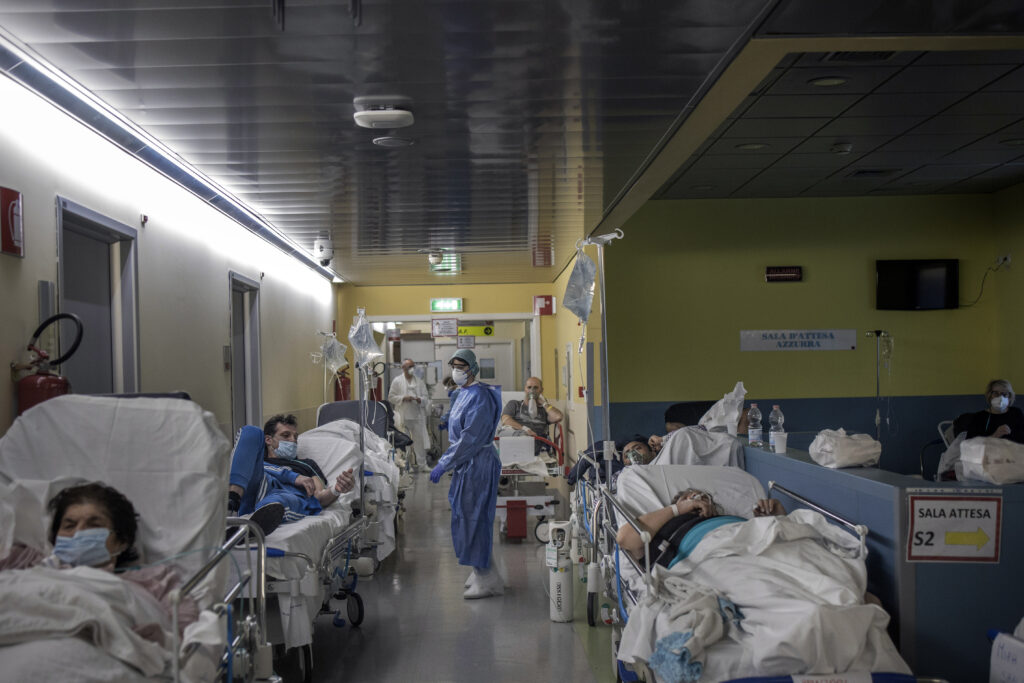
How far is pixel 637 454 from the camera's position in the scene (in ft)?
20.3

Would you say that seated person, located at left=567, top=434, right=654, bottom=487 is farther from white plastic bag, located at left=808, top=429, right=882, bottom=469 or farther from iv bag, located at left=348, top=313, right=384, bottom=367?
white plastic bag, located at left=808, top=429, right=882, bottom=469

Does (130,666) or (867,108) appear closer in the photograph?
(130,666)

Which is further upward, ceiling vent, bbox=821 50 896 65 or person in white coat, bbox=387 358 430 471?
ceiling vent, bbox=821 50 896 65

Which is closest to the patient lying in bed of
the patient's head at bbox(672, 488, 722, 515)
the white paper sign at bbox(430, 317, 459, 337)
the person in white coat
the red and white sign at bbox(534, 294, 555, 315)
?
the patient's head at bbox(672, 488, 722, 515)

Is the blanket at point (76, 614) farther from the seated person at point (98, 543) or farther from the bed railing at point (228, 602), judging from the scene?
the seated person at point (98, 543)

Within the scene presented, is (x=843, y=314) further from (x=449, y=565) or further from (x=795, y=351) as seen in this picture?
(x=449, y=565)

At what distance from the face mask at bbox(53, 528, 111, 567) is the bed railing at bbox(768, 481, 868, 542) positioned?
274 cm

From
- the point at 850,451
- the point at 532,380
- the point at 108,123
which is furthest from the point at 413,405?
the point at 850,451

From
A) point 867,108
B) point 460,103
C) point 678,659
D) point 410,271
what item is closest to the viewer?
point 678,659

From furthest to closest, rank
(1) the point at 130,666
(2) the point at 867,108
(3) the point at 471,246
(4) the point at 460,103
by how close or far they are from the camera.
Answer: (3) the point at 471,246, (2) the point at 867,108, (4) the point at 460,103, (1) the point at 130,666

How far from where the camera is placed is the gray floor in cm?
443

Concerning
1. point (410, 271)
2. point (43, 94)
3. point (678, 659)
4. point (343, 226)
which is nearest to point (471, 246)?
point (343, 226)

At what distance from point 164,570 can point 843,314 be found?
6.87m

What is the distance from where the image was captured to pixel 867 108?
18.1 feet
